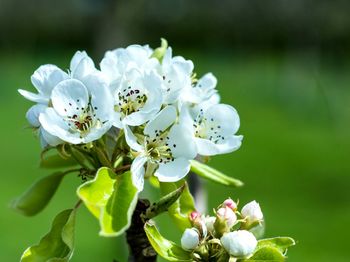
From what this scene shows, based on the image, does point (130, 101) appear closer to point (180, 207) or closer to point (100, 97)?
point (100, 97)

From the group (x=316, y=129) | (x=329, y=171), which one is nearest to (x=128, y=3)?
(x=329, y=171)

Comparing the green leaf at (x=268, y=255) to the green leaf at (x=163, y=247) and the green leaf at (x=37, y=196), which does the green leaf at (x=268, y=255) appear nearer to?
the green leaf at (x=163, y=247)

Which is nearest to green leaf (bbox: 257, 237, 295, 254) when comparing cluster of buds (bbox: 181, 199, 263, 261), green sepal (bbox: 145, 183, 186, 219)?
cluster of buds (bbox: 181, 199, 263, 261)

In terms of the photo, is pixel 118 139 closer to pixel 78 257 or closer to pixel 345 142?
pixel 78 257

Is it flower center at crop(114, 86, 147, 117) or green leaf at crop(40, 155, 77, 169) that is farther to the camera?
green leaf at crop(40, 155, 77, 169)

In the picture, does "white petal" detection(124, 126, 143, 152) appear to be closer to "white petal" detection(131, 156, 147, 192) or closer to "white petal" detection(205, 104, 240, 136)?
"white petal" detection(131, 156, 147, 192)

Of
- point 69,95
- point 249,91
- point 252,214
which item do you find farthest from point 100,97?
point 249,91
